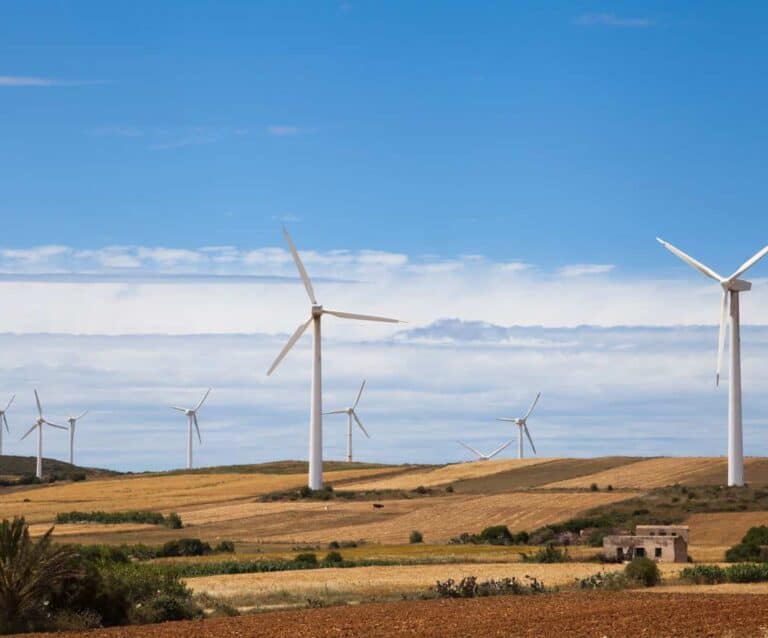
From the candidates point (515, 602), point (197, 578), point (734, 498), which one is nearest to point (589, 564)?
point (197, 578)

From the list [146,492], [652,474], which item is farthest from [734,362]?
[146,492]

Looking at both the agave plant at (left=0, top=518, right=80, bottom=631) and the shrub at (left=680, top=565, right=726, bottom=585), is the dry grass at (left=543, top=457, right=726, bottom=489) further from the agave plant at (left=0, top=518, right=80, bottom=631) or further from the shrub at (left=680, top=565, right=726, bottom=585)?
the agave plant at (left=0, top=518, right=80, bottom=631)

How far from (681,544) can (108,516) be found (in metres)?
51.7

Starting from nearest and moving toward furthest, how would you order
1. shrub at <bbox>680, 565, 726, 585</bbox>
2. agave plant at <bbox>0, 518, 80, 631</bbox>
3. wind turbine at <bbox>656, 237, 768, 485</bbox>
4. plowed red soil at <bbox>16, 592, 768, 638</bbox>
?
plowed red soil at <bbox>16, 592, 768, 638</bbox> < agave plant at <bbox>0, 518, 80, 631</bbox> < shrub at <bbox>680, 565, 726, 585</bbox> < wind turbine at <bbox>656, 237, 768, 485</bbox>

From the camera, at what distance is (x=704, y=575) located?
172ft

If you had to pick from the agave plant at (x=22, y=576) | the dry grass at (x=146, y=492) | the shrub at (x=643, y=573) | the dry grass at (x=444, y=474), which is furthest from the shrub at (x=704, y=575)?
the dry grass at (x=444, y=474)

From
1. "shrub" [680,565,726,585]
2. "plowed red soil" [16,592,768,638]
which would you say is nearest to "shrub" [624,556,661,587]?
"shrub" [680,565,726,585]

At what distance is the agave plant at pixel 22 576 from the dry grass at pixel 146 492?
2538 inches

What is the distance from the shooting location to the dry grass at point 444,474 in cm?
12435

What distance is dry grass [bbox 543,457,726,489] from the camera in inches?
4222

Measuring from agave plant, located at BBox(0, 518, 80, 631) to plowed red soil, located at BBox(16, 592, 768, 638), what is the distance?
7.34 ft

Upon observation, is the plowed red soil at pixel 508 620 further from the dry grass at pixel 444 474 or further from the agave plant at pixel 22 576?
the dry grass at pixel 444 474

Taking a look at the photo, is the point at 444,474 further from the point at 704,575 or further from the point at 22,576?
the point at 22,576

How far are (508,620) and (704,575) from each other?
20592 millimetres
